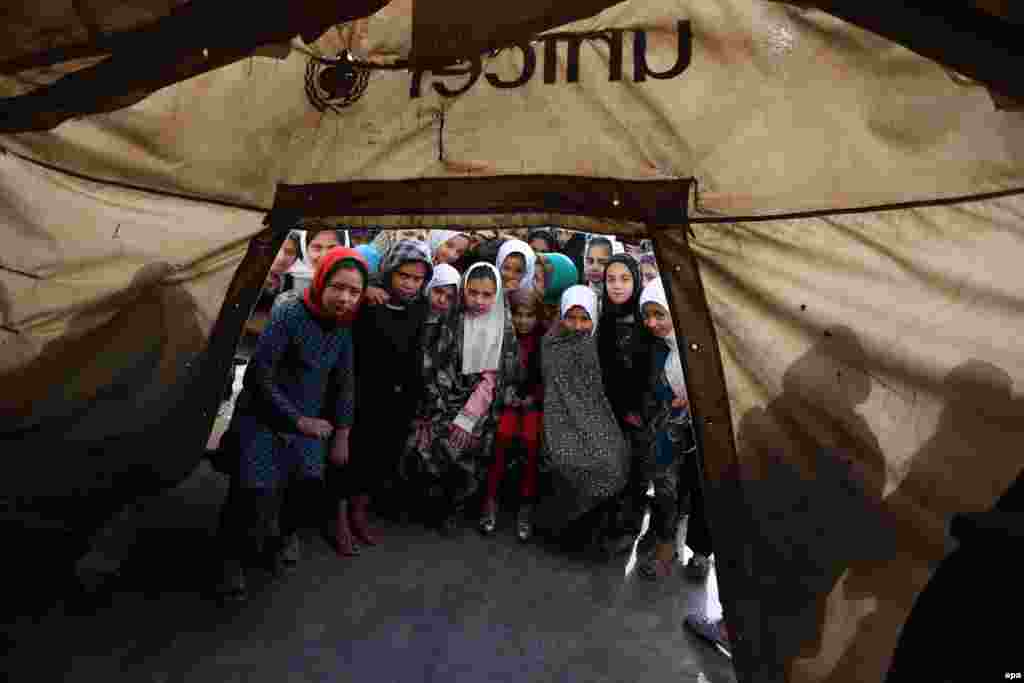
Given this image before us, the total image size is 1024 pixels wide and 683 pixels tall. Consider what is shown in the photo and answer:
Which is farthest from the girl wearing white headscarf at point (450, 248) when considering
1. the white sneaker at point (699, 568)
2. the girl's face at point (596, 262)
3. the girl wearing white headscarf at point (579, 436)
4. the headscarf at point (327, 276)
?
the white sneaker at point (699, 568)

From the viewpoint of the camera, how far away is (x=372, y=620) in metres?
2.95

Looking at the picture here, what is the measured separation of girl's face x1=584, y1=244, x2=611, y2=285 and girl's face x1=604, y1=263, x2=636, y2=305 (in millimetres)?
Result: 611

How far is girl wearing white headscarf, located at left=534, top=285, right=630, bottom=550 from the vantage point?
3.64 metres

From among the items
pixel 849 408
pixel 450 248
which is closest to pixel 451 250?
pixel 450 248

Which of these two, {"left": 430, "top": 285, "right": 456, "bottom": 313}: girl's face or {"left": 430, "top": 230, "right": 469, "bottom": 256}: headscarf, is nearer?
{"left": 430, "top": 285, "right": 456, "bottom": 313}: girl's face

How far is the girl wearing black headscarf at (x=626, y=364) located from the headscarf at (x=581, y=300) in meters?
0.18

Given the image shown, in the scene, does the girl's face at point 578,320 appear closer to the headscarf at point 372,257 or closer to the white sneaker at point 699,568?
the headscarf at point 372,257

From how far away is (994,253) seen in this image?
1676 mm

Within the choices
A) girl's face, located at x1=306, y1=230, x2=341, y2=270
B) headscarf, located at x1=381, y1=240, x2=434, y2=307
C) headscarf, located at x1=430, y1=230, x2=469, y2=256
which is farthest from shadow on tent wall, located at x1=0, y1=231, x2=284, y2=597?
headscarf, located at x1=430, y1=230, x2=469, y2=256

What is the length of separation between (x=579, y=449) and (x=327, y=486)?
1.32 m

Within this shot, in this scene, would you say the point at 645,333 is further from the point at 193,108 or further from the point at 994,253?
the point at 193,108

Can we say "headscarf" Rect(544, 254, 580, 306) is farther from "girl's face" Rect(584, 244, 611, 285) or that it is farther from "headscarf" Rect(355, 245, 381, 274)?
"headscarf" Rect(355, 245, 381, 274)

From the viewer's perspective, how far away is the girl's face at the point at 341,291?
3.12m

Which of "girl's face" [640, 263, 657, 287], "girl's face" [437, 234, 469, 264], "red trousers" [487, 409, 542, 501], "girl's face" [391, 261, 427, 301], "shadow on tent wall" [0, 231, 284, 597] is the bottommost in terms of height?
"red trousers" [487, 409, 542, 501]
